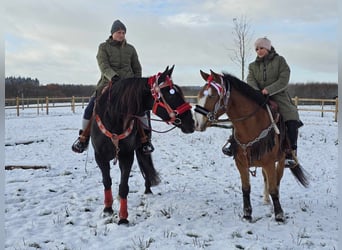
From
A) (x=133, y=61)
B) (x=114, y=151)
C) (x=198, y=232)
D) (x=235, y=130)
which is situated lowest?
(x=198, y=232)

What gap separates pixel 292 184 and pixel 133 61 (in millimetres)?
4120

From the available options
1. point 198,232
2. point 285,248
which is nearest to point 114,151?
point 198,232

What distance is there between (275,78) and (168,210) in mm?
2588

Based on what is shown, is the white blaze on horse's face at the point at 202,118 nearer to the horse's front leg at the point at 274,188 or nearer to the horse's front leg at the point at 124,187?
the horse's front leg at the point at 124,187

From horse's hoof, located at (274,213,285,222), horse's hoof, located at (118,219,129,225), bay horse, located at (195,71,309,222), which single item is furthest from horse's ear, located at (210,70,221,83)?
horse's hoof, located at (118,219,129,225)

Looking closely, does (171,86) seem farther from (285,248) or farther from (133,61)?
(285,248)

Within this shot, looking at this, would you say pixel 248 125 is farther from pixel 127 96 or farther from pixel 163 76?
pixel 127 96

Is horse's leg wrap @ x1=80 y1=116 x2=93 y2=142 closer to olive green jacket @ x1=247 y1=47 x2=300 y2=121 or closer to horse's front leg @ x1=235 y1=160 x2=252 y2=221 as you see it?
horse's front leg @ x1=235 y1=160 x2=252 y2=221

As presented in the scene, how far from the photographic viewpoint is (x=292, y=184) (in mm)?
6734

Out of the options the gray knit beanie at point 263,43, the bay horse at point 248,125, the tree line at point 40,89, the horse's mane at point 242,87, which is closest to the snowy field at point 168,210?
the bay horse at point 248,125

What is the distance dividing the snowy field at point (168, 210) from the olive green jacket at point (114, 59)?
1995 millimetres

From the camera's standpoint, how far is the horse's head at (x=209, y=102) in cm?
407

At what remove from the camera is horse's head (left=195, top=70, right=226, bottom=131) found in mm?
4070

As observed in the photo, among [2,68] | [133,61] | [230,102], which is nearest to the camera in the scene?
[2,68]
